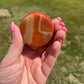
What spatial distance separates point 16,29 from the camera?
1.01m

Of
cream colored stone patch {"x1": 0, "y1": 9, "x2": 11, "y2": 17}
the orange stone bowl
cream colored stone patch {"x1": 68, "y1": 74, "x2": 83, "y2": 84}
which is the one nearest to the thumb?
the orange stone bowl

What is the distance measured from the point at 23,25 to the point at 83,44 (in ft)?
2.95

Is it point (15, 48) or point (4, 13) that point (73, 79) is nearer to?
point (15, 48)

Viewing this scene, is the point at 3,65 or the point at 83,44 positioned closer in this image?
the point at 3,65

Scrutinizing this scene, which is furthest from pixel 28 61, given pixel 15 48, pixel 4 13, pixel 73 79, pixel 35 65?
pixel 4 13

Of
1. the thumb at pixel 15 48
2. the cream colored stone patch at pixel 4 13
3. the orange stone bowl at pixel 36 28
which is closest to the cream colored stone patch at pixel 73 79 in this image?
the orange stone bowl at pixel 36 28

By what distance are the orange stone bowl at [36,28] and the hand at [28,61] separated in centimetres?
7

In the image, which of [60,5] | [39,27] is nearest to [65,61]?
[39,27]

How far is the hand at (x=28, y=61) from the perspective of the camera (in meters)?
1.03

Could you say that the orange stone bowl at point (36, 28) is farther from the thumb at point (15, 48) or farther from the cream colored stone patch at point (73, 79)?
the cream colored stone patch at point (73, 79)

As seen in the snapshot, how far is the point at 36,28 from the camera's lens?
1123 millimetres

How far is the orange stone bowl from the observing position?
1118 millimetres

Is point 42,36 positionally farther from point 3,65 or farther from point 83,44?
point 83,44

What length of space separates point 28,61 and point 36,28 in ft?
0.89
